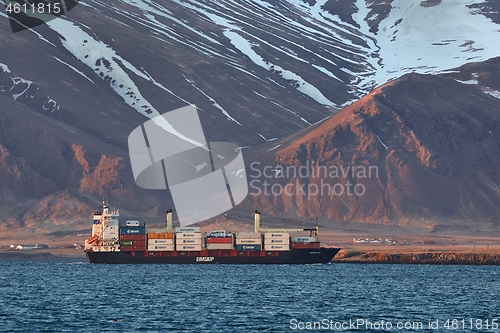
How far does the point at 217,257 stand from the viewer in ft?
615

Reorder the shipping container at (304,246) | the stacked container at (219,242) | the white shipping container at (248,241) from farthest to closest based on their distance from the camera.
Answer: the stacked container at (219,242), the white shipping container at (248,241), the shipping container at (304,246)

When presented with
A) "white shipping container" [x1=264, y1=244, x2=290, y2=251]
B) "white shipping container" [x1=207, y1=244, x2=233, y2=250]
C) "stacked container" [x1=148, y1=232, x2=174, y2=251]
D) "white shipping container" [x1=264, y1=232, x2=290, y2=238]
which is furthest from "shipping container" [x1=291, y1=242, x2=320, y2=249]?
"stacked container" [x1=148, y1=232, x2=174, y2=251]

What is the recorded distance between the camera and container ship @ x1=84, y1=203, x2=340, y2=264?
185 metres

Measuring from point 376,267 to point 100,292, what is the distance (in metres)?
77.6

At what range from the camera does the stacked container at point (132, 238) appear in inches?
7264

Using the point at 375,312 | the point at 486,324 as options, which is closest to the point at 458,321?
the point at 486,324

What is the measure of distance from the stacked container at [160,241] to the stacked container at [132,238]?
1791 mm

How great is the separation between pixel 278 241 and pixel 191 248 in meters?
16.2

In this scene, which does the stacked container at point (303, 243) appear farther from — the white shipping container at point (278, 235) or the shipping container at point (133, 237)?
the shipping container at point (133, 237)

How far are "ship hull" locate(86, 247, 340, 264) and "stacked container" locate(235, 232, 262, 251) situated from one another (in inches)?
28.9

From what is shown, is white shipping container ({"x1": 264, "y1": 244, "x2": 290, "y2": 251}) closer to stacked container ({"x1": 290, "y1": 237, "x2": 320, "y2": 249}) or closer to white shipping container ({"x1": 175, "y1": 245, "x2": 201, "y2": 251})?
stacked container ({"x1": 290, "y1": 237, "x2": 320, "y2": 249})

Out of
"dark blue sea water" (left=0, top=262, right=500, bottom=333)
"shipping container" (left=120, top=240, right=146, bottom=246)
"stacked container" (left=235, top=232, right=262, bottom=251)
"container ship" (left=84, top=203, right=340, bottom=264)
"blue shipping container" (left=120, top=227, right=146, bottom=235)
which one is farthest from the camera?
"stacked container" (left=235, top=232, right=262, bottom=251)

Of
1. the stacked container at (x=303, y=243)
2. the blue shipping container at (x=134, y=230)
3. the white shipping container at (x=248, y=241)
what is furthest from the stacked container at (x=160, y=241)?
the stacked container at (x=303, y=243)

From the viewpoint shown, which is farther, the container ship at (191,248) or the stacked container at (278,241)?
the stacked container at (278,241)
